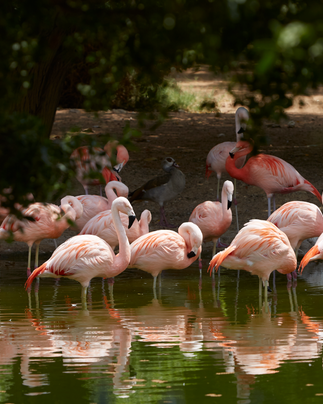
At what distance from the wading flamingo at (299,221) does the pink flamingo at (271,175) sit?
1.22 m

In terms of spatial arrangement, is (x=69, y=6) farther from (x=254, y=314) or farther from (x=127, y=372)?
(x=254, y=314)

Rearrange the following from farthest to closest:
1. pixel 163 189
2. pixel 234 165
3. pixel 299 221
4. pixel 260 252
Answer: pixel 163 189
pixel 234 165
pixel 299 221
pixel 260 252

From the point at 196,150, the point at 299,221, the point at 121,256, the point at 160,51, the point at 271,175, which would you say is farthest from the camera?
the point at 196,150

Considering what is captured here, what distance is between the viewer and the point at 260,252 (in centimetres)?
556

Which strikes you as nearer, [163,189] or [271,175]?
[271,175]

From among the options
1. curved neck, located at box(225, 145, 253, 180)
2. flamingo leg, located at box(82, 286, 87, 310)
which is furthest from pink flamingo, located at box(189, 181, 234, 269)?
flamingo leg, located at box(82, 286, 87, 310)

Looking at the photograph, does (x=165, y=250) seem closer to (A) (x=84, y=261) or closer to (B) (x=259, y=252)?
(A) (x=84, y=261)

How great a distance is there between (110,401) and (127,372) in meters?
0.44

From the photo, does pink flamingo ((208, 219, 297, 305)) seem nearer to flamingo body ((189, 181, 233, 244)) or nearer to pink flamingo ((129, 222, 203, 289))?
pink flamingo ((129, 222, 203, 289))

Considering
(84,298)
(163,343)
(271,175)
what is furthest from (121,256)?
(271,175)

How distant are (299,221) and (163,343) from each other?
271 centimetres

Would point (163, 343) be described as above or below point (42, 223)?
below

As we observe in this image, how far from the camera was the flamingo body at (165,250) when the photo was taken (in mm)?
5973

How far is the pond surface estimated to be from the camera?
11.5 feet
